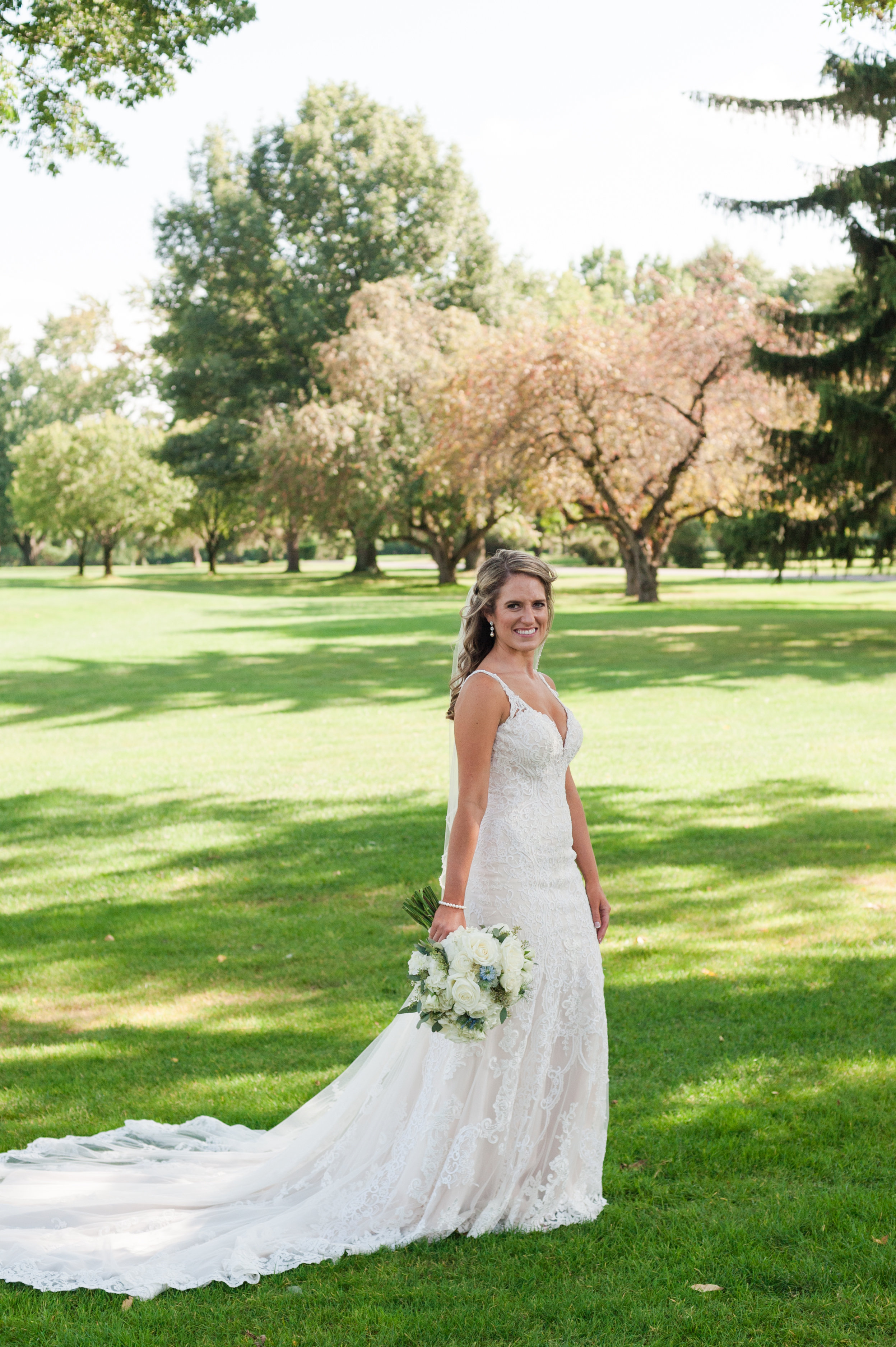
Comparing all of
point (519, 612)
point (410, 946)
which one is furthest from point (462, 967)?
point (410, 946)

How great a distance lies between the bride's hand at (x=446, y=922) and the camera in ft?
12.1

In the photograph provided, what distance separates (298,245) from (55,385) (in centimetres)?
3535

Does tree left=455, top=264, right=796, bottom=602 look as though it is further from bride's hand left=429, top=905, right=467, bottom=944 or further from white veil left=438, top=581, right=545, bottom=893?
bride's hand left=429, top=905, right=467, bottom=944

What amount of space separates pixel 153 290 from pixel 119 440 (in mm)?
7647

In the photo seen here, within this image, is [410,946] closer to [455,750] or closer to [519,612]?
[455,750]

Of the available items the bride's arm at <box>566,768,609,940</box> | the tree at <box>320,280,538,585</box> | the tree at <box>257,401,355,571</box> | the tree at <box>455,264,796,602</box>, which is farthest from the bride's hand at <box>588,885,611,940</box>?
the tree at <box>257,401,355,571</box>

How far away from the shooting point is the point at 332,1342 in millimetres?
3201

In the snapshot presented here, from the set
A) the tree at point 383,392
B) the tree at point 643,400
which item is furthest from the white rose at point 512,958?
the tree at point 383,392

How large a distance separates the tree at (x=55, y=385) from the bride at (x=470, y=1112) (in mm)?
67381

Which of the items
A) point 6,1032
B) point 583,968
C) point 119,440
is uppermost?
point 119,440

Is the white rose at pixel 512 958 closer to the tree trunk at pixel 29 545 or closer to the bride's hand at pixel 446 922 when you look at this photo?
the bride's hand at pixel 446 922

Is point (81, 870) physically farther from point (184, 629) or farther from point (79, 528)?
point (79, 528)

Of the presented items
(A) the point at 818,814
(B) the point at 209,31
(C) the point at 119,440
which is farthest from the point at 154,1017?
(C) the point at 119,440

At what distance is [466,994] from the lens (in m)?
3.37
